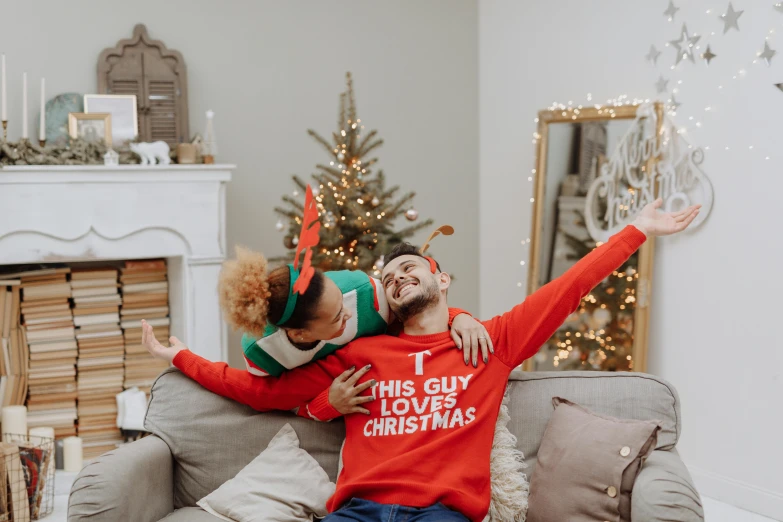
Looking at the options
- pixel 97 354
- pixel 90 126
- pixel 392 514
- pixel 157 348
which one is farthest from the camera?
pixel 97 354

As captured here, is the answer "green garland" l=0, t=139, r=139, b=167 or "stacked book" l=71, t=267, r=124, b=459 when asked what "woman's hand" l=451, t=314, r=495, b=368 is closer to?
"green garland" l=0, t=139, r=139, b=167

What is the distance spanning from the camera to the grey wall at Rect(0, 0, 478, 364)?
3.79 meters

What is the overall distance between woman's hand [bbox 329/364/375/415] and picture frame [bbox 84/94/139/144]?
7.14 ft

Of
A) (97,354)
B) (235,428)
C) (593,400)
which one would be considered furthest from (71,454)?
(593,400)

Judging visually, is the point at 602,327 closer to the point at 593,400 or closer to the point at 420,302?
A: the point at 593,400

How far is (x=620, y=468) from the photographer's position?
6.43 feet

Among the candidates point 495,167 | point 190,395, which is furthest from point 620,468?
point 495,167

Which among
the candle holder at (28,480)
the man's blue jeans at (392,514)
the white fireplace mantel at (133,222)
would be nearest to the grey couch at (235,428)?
the man's blue jeans at (392,514)

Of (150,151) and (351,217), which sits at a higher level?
(150,151)

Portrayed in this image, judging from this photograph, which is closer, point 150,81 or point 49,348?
point 49,348

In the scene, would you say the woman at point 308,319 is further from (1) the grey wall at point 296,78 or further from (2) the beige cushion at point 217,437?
(1) the grey wall at point 296,78

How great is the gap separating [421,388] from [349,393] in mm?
190

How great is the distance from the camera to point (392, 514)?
194cm

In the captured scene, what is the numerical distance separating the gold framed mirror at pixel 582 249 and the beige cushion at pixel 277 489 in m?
1.94
